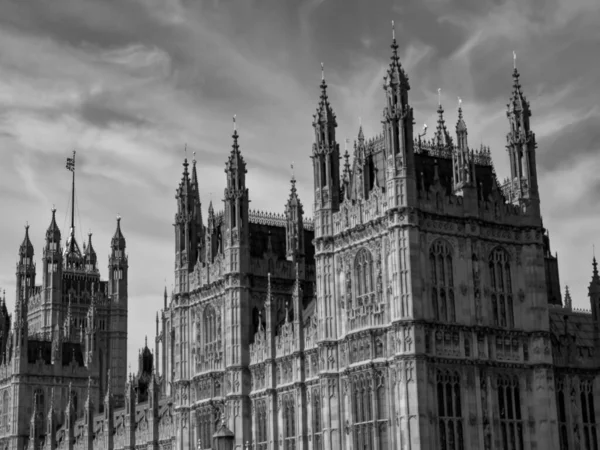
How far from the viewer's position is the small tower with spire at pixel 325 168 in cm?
7044

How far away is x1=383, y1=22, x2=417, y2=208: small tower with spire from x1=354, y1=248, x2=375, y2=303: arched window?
3.57 metres

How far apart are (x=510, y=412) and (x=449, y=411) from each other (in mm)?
3984

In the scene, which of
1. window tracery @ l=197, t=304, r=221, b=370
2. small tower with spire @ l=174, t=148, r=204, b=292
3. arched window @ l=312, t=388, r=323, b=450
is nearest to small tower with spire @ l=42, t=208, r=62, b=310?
small tower with spire @ l=174, t=148, r=204, b=292

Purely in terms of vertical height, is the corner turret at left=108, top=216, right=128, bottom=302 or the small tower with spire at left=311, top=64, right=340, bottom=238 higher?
the corner turret at left=108, top=216, right=128, bottom=302

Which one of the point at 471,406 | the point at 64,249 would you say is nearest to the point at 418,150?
the point at 471,406

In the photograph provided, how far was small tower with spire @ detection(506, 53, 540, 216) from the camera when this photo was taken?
68.4 m

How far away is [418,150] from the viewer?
71.0 metres

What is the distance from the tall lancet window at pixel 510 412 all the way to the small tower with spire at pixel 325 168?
43.1ft

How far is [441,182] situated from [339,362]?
1154 centimetres

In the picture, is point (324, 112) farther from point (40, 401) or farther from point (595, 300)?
point (40, 401)

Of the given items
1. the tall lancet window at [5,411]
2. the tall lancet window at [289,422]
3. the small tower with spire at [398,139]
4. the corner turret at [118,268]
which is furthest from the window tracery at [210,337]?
the corner turret at [118,268]

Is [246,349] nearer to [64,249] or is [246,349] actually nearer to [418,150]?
[418,150]

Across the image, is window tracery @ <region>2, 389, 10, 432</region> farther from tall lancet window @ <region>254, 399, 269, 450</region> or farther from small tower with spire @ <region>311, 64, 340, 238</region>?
small tower with spire @ <region>311, 64, 340, 238</region>

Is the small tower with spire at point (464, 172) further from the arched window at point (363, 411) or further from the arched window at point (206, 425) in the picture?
the arched window at point (206, 425)
